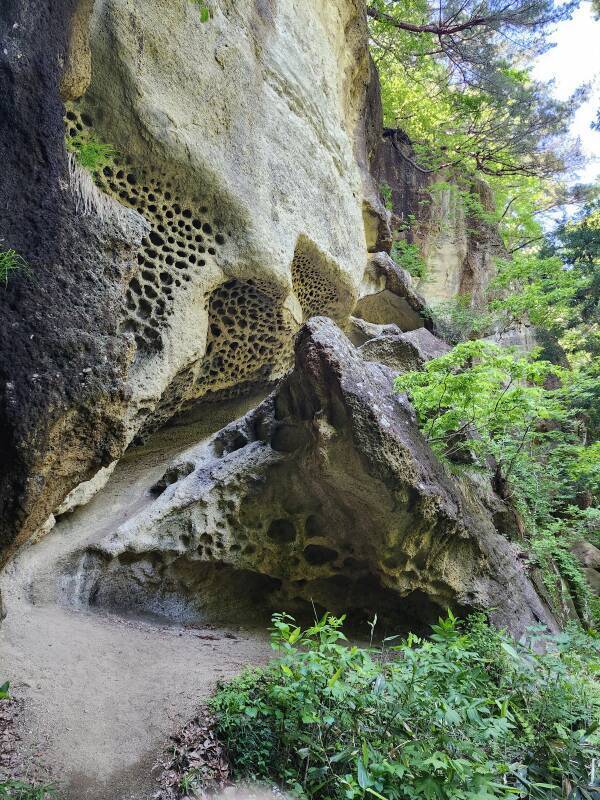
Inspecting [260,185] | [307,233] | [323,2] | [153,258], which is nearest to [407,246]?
[323,2]

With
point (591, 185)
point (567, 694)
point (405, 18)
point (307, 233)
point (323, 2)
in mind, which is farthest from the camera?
point (591, 185)

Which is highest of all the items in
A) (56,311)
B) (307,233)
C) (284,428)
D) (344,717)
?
(307,233)

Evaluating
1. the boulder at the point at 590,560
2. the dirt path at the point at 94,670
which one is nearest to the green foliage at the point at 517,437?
the boulder at the point at 590,560

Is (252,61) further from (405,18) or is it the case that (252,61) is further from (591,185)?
(591,185)

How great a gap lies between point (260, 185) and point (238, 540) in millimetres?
3970

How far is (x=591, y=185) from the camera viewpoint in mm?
15086

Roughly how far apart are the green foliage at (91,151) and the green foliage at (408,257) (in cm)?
915

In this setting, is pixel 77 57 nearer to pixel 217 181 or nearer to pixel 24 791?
pixel 217 181

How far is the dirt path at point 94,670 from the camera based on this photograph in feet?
9.61

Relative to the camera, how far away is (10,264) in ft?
9.70

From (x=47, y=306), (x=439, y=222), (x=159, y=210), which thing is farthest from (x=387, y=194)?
(x=47, y=306)

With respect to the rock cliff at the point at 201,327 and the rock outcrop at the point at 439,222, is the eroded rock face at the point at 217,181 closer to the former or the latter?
the rock cliff at the point at 201,327

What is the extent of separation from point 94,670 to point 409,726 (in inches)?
92.5

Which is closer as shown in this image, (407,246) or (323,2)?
(323,2)
